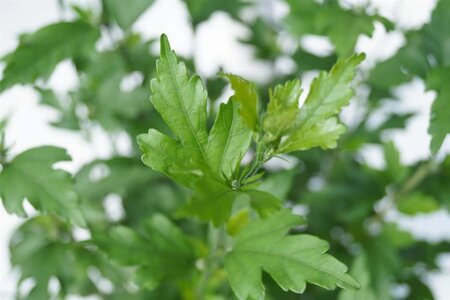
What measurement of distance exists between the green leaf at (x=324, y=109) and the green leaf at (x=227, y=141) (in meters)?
0.03

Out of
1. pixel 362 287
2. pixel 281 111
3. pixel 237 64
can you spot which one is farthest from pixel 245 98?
pixel 237 64

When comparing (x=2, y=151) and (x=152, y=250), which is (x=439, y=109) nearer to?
(x=152, y=250)

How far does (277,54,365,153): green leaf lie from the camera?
0.42 m

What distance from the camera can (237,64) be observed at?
1312 millimetres

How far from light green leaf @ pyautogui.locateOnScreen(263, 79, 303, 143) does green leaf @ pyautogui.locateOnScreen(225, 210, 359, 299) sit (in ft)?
0.35

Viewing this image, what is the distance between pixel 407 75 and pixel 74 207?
0.45 meters

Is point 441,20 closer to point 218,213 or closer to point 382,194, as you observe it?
point 382,194

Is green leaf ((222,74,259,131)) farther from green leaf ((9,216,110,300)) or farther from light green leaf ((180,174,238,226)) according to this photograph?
green leaf ((9,216,110,300))

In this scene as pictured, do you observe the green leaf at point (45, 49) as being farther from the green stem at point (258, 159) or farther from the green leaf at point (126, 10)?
the green stem at point (258, 159)

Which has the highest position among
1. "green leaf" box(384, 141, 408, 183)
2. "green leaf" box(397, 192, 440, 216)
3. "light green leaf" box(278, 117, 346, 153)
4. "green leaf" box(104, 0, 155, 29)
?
"green leaf" box(104, 0, 155, 29)

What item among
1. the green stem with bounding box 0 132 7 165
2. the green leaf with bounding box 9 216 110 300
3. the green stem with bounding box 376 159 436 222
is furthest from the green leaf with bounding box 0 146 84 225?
the green stem with bounding box 376 159 436 222

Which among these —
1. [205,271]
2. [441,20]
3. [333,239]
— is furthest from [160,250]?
[441,20]

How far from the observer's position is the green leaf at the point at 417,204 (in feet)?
2.44

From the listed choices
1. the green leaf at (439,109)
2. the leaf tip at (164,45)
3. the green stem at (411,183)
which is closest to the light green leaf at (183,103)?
the leaf tip at (164,45)
